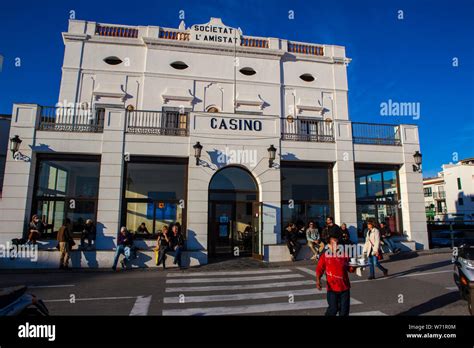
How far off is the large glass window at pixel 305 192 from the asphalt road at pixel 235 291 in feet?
10.7

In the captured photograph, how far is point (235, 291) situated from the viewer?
7.92 metres

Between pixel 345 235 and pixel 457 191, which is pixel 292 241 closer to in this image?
pixel 345 235

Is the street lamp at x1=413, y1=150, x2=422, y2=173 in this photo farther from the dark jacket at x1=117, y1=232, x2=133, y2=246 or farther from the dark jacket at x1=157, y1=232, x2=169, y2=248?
the dark jacket at x1=117, y1=232, x2=133, y2=246

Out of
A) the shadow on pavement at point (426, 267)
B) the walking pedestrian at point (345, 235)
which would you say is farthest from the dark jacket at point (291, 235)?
the shadow on pavement at point (426, 267)

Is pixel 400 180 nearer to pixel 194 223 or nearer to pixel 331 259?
pixel 194 223

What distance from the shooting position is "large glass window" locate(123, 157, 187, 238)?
13.4 meters

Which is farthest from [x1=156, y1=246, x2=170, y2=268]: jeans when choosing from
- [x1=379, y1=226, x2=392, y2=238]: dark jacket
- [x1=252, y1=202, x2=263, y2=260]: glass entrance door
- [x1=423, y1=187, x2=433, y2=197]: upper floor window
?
[x1=423, y1=187, x2=433, y2=197]: upper floor window

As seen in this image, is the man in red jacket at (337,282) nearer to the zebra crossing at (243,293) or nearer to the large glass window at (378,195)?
the zebra crossing at (243,293)

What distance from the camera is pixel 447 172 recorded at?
49.9 meters

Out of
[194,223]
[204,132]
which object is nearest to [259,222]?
[194,223]

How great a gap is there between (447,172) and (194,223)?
52632 mm

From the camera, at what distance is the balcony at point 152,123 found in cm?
1405

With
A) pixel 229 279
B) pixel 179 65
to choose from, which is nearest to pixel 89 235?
pixel 229 279

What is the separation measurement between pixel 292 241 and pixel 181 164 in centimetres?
623
